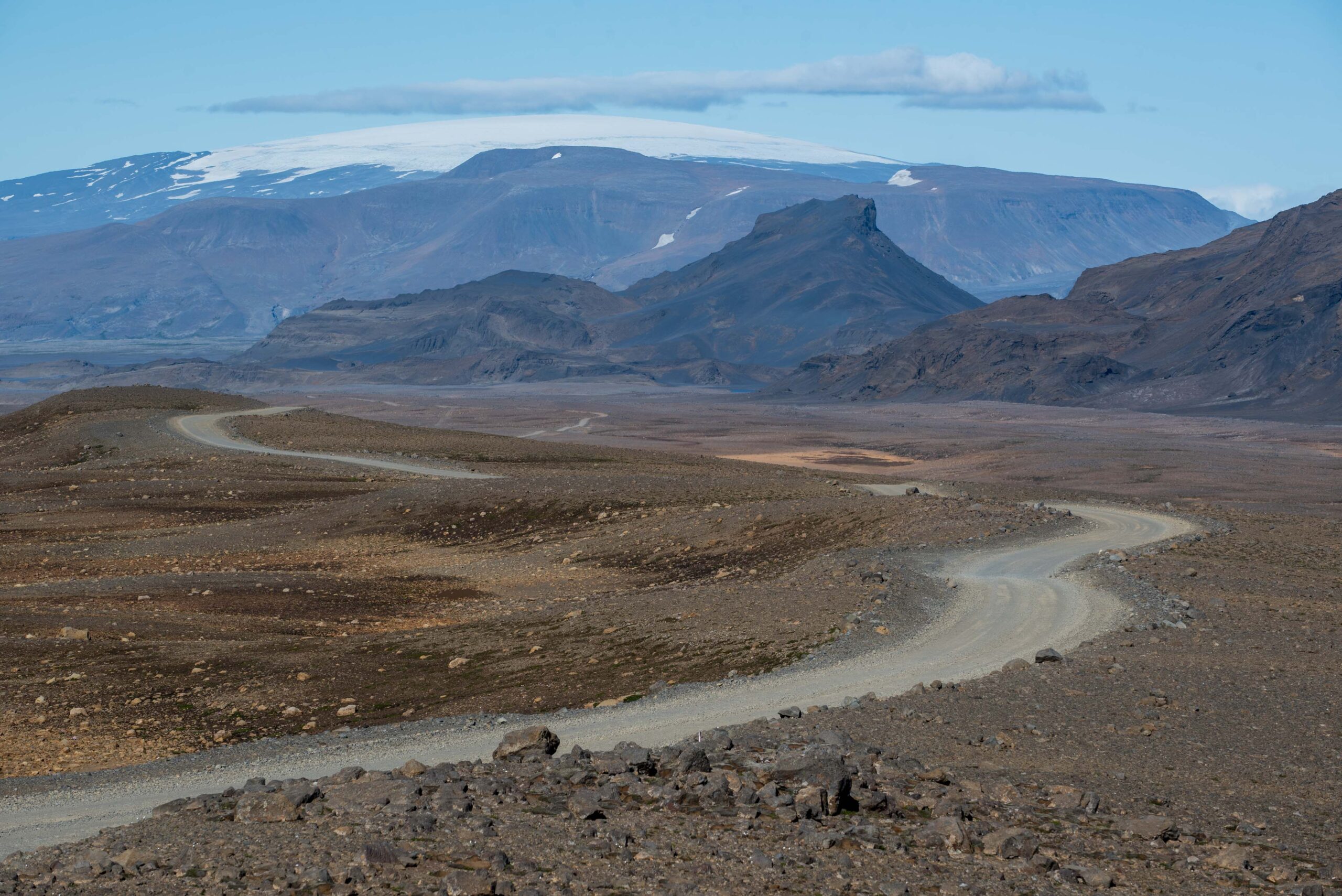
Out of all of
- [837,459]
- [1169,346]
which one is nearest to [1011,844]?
[837,459]

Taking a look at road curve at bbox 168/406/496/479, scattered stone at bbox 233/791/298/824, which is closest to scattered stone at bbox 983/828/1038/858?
scattered stone at bbox 233/791/298/824

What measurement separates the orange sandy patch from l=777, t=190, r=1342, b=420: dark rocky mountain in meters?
53.9

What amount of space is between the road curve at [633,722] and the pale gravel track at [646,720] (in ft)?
0.08

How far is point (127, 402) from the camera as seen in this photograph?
226 ft

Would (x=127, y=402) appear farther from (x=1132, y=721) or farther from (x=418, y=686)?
(x=1132, y=721)

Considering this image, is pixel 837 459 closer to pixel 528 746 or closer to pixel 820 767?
pixel 528 746

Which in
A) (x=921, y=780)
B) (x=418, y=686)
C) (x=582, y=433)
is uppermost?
(x=921, y=780)

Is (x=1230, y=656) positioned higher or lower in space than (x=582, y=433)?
higher

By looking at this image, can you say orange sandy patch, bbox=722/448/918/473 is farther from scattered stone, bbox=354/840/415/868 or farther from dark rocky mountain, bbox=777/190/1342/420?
scattered stone, bbox=354/840/415/868

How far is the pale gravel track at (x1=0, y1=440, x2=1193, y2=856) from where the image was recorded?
1386cm

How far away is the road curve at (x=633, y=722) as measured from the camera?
45.4 ft

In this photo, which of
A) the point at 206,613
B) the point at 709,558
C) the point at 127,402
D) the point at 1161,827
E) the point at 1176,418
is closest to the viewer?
the point at 1161,827

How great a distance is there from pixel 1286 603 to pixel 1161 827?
13.7 m

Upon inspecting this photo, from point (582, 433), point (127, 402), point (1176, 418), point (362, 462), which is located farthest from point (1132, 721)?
point (1176, 418)
